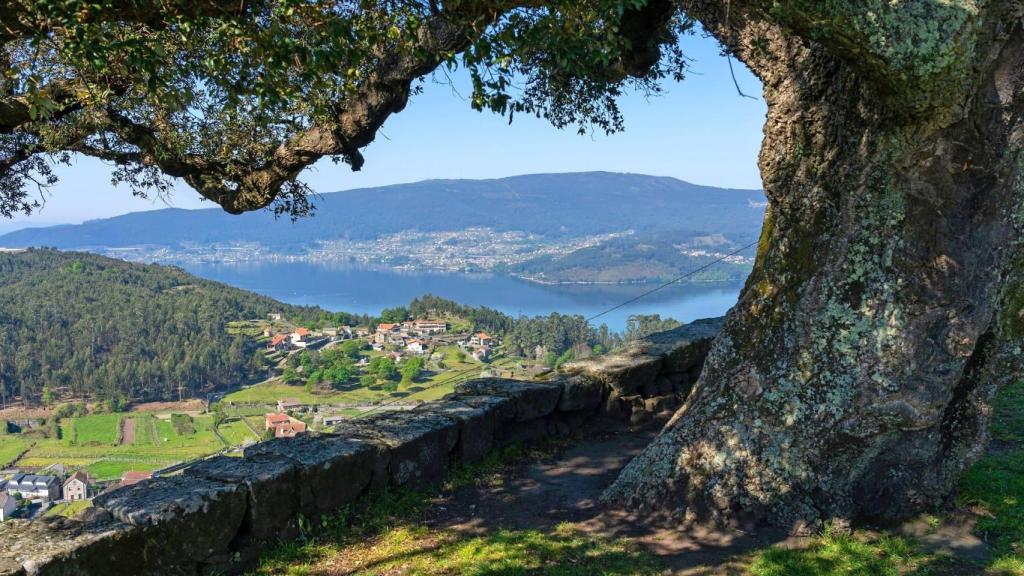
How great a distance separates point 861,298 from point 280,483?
13.2 feet

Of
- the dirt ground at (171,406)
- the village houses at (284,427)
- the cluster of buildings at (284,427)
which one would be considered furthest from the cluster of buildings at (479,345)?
the village houses at (284,427)

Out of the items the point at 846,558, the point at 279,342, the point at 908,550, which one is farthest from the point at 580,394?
the point at 279,342

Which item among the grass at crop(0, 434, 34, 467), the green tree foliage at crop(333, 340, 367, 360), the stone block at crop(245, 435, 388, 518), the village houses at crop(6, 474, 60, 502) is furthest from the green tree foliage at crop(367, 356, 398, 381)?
the stone block at crop(245, 435, 388, 518)

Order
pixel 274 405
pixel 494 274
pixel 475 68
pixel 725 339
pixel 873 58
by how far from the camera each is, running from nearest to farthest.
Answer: pixel 873 58, pixel 475 68, pixel 725 339, pixel 274 405, pixel 494 274

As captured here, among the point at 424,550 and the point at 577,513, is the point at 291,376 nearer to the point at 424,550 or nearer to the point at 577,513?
the point at 577,513

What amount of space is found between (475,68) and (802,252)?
104 inches

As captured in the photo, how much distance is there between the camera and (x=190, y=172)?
7820 mm

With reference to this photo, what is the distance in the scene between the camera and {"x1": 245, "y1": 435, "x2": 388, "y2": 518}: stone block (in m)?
4.97


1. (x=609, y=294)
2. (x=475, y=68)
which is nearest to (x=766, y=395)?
(x=475, y=68)

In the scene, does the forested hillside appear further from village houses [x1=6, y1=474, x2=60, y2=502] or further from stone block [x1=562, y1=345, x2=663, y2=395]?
stone block [x1=562, y1=345, x2=663, y2=395]

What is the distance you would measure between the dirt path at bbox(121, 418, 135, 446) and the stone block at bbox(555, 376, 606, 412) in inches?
1788

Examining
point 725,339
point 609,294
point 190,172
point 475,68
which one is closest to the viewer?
point 475,68

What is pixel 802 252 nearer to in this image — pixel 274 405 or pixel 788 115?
pixel 788 115

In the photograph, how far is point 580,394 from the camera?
308 inches
